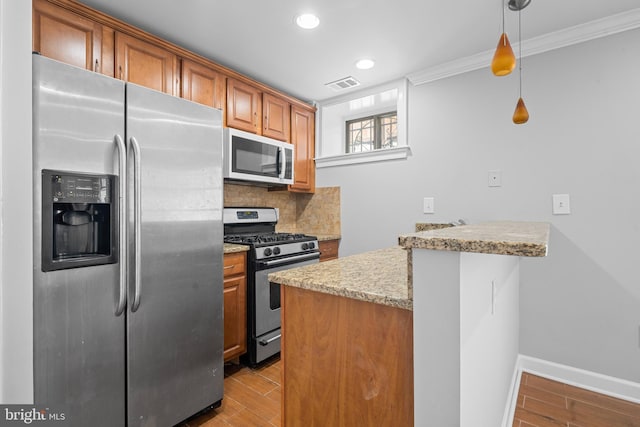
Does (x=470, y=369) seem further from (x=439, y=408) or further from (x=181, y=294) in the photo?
(x=181, y=294)

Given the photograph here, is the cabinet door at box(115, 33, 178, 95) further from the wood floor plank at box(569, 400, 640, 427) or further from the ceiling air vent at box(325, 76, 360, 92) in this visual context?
the wood floor plank at box(569, 400, 640, 427)

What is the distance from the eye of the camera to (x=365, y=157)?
3.03 metres

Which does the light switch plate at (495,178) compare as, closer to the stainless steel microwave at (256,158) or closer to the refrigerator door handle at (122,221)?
the stainless steel microwave at (256,158)

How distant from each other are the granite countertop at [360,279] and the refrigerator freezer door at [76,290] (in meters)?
0.80

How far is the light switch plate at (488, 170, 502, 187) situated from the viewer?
2330 millimetres

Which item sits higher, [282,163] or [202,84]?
[202,84]

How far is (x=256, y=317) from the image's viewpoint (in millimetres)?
2283

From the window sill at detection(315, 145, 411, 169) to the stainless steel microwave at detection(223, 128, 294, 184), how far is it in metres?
0.46

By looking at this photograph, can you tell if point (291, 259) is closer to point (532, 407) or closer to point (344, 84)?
point (344, 84)

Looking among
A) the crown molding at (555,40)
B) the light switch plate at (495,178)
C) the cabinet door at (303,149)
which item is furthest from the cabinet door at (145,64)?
the light switch plate at (495,178)

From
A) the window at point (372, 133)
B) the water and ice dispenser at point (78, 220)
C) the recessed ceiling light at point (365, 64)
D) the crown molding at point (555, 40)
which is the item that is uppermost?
the recessed ceiling light at point (365, 64)

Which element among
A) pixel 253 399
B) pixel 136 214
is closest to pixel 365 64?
pixel 136 214

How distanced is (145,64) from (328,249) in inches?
82.7

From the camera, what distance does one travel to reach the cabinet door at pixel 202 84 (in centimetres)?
227
